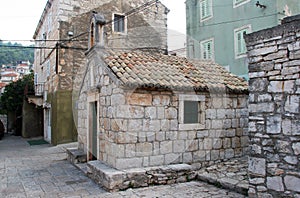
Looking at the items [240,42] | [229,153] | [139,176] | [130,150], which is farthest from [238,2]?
[139,176]

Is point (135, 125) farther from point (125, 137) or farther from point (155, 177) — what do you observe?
point (155, 177)

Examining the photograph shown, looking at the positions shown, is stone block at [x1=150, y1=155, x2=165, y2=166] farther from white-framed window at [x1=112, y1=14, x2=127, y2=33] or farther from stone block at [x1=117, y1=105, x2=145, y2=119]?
white-framed window at [x1=112, y1=14, x2=127, y2=33]

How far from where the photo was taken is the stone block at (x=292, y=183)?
12.6 feet

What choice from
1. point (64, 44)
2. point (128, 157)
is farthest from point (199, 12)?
point (128, 157)

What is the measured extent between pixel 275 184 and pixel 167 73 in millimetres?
3975

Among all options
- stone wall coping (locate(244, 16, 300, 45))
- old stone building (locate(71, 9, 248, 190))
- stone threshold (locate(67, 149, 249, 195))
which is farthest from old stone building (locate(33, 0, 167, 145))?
stone wall coping (locate(244, 16, 300, 45))

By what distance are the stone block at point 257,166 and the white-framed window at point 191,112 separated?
103 inches

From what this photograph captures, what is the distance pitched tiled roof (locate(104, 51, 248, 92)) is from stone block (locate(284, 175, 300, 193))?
3.33m

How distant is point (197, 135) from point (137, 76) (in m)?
2.26

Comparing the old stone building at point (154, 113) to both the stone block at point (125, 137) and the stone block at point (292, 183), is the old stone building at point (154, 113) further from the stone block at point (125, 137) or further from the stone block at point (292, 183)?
the stone block at point (292, 183)

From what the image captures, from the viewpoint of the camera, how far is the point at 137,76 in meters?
6.46

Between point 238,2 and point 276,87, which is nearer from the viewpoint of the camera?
point 276,87

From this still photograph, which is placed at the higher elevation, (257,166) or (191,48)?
(191,48)

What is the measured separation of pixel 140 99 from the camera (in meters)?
6.36
